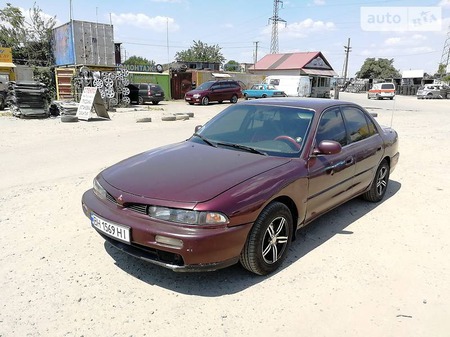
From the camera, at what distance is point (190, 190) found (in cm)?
278

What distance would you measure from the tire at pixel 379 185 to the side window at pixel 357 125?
0.58 metres

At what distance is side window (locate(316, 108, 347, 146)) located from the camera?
376 cm

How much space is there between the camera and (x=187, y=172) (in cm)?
309

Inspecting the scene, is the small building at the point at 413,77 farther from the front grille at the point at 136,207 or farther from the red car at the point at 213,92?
the front grille at the point at 136,207

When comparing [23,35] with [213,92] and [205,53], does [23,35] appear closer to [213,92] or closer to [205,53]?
[213,92]

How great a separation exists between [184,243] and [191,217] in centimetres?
20

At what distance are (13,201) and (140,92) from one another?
20135mm

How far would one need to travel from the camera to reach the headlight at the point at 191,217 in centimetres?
262

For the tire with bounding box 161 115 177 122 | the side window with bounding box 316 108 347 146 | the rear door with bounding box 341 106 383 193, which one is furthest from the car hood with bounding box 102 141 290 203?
the tire with bounding box 161 115 177 122

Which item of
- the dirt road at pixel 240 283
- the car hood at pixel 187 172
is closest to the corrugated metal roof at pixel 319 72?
the dirt road at pixel 240 283

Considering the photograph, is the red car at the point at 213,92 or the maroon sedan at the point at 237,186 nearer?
the maroon sedan at the point at 237,186

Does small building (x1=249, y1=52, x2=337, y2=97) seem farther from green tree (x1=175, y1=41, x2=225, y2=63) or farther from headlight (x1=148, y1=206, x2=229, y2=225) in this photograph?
headlight (x1=148, y1=206, x2=229, y2=225)

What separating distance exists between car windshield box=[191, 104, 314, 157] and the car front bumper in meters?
1.08

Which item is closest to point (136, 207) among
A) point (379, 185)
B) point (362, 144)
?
point (362, 144)
